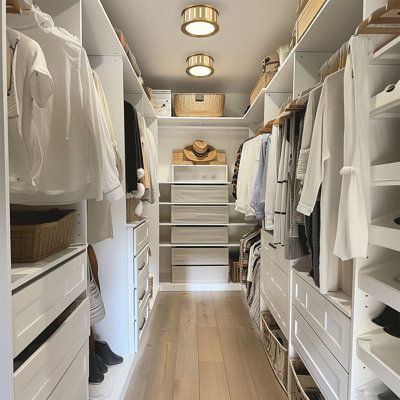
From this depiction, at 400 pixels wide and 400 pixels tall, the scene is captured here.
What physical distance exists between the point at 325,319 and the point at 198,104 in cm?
252

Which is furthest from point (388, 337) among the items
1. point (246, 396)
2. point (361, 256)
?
point (246, 396)

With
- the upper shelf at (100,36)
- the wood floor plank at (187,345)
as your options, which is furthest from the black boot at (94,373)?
the upper shelf at (100,36)

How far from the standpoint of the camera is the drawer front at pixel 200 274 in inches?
135

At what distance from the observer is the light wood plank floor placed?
1.74 m

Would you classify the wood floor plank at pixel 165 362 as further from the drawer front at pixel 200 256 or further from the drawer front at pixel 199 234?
the drawer front at pixel 199 234

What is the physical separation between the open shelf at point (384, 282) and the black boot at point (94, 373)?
1423 millimetres

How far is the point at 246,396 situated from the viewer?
1.70 metres

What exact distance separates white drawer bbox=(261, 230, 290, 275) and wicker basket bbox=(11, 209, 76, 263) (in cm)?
114

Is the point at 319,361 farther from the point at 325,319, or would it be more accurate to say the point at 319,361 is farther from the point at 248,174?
the point at 248,174

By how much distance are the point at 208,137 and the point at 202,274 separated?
5.27 feet

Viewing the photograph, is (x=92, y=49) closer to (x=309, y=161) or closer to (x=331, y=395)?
(x=309, y=161)

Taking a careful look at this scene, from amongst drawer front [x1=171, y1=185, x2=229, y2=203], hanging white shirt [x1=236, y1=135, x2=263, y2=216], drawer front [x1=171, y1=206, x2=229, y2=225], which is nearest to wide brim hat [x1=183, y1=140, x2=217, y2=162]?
drawer front [x1=171, y1=185, x2=229, y2=203]

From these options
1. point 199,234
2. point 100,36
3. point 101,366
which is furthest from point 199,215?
point 100,36

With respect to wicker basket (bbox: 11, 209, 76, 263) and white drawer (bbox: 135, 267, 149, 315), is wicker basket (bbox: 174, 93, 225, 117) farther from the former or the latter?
wicker basket (bbox: 11, 209, 76, 263)
